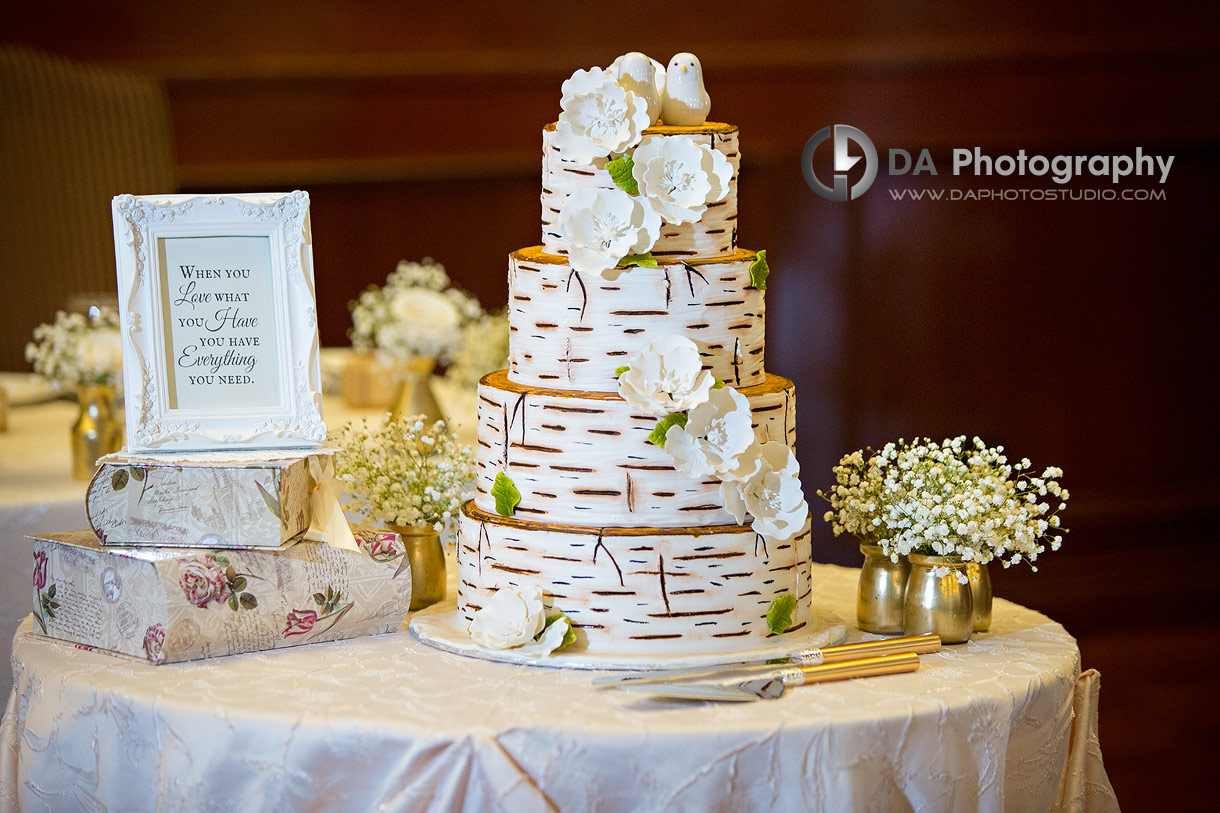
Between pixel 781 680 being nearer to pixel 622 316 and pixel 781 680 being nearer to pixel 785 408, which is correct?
pixel 785 408

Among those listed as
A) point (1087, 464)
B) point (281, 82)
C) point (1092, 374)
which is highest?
point (281, 82)

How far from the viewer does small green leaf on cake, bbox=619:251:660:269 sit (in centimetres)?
196

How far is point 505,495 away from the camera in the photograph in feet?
6.67

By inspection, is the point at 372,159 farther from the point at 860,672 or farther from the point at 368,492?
the point at 860,672

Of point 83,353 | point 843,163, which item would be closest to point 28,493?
point 83,353

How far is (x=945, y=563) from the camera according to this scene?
206cm

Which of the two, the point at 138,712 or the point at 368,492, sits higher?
the point at 368,492

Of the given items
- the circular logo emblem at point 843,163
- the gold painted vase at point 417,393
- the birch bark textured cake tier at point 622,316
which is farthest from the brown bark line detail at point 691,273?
the circular logo emblem at point 843,163

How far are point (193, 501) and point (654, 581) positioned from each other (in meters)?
0.71

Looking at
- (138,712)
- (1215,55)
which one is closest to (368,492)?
(138,712)

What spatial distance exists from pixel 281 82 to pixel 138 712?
4096 mm

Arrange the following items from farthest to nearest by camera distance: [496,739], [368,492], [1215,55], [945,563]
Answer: [1215,55], [368,492], [945,563], [496,739]

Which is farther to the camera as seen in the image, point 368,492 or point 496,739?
point 368,492

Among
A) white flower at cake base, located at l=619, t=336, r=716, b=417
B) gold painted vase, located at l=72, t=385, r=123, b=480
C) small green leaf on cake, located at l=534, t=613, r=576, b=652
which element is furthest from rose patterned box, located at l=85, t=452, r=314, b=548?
gold painted vase, located at l=72, t=385, r=123, b=480
